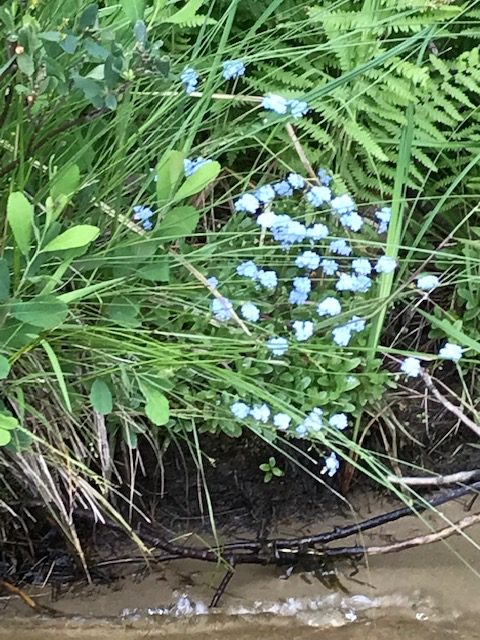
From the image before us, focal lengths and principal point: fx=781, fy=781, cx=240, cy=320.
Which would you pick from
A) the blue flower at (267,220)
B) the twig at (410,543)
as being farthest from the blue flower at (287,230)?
the twig at (410,543)

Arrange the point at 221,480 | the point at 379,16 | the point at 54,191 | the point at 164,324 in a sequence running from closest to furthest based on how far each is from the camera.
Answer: the point at 54,191, the point at 164,324, the point at 379,16, the point at 221,480

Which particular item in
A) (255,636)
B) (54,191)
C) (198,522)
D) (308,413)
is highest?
(54,191)

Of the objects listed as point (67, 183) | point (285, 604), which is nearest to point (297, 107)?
point (67, 183)

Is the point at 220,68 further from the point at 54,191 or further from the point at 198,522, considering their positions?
the point at 198,522

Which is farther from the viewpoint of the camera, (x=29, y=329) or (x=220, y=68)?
(x=220, y=68)

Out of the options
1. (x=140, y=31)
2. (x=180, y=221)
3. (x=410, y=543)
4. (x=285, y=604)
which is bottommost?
(x=285, y=604)

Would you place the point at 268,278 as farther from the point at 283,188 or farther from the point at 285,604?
the point at 285,604

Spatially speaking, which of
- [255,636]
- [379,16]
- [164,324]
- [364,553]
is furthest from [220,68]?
[255,636]
